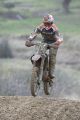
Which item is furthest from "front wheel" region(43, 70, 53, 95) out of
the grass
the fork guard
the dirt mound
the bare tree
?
the bare tree

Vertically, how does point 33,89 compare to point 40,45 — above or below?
A: below

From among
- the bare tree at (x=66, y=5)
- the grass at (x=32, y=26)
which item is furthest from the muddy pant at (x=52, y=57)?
the bare tree at (x=66, y=5)

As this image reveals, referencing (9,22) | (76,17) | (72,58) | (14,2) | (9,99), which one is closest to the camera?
(9,99)

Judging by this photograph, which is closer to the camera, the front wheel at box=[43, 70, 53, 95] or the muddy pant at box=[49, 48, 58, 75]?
the muddy pant at box=[49, 48, 58, 75]

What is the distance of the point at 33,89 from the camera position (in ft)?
45.9

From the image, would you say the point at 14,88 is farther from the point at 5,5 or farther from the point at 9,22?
the point at 5,5

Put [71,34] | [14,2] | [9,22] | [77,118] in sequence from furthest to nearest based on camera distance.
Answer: [14,2] → [9,22] → [71,34] → [77,118]

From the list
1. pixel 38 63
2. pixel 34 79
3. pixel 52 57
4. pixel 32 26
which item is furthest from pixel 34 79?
pixel 32 26

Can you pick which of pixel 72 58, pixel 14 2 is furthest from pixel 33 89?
pixel 14 2

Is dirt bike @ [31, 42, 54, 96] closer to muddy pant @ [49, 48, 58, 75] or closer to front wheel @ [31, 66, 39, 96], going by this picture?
front wheel @ [31, 66, 39, 96]

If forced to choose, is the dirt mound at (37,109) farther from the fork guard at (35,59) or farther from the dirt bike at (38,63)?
the fork guard at (35,59)

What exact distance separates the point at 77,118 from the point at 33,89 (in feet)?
7.82

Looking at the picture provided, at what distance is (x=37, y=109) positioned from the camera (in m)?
12.4

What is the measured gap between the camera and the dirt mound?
39.1 feet
